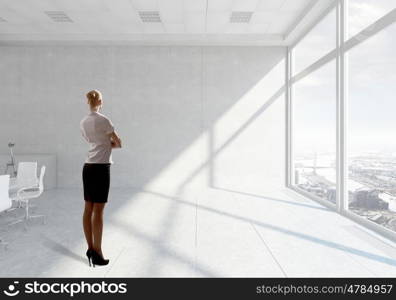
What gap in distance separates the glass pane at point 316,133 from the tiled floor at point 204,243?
69 cm

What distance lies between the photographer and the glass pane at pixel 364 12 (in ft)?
14.3

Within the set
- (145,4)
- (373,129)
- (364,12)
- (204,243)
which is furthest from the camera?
(145,4)

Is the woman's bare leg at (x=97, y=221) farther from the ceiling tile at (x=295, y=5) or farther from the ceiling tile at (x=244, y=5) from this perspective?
the ceiling tile at (x=295, y=5)

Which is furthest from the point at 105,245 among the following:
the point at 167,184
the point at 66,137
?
the point at 66,137

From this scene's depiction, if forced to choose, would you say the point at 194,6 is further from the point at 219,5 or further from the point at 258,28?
the point at 258,28

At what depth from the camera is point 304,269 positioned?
3125 mm

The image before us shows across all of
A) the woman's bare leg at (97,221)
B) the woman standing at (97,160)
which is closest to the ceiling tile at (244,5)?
the woman standing at (97,160)

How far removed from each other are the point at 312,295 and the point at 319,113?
4.73 meters

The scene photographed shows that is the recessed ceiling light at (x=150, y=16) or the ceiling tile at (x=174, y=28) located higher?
the recessed ceiling light at (x=150, y=16)

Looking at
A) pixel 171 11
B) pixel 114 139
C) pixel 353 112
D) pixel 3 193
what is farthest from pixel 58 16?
pixel 353 112

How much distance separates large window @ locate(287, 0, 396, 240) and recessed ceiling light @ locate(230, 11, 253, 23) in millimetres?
1431

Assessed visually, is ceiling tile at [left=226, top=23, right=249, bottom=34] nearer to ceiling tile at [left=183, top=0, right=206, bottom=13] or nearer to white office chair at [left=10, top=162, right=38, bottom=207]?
ceiling tile at [left=183, top=0, right=206, bottom=13]

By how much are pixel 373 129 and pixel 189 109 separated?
4792 mm

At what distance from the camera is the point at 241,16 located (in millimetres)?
6941
